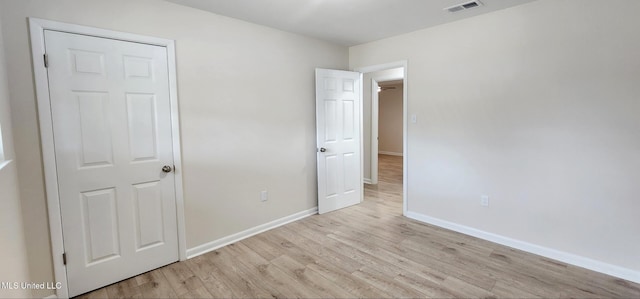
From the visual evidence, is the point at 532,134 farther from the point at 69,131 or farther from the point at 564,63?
the point at 69,131

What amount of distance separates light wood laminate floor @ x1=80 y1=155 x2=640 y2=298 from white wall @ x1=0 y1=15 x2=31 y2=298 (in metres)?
0.62

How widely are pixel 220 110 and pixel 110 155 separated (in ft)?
3.31

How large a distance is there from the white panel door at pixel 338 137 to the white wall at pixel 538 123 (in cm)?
89

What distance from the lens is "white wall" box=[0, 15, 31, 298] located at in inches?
58.5

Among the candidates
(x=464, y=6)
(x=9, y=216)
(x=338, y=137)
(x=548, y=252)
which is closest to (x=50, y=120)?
(x=9, y=216)

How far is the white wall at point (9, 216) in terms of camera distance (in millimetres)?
1486

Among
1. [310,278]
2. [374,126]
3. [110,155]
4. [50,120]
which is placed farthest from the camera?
[374,126]

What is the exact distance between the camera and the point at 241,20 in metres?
3.03

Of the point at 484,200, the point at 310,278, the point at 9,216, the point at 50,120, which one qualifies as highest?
the point at 50,120

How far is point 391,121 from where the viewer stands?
10039 mm

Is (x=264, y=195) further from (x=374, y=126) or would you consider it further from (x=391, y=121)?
(x=391, y=121)

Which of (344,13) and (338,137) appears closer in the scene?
(344,13)

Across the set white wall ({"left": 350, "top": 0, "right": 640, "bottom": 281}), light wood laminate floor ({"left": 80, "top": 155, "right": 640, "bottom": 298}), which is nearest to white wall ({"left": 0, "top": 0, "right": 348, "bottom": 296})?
light wood laminate floor ({"left": 80, "top": 155, "right": 640, "bottom": 298})

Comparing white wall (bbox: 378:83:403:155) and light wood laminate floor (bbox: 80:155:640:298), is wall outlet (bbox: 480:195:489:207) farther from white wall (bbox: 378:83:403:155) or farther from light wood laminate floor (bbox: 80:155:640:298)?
white wall (bbox: 378:83:403:155)
